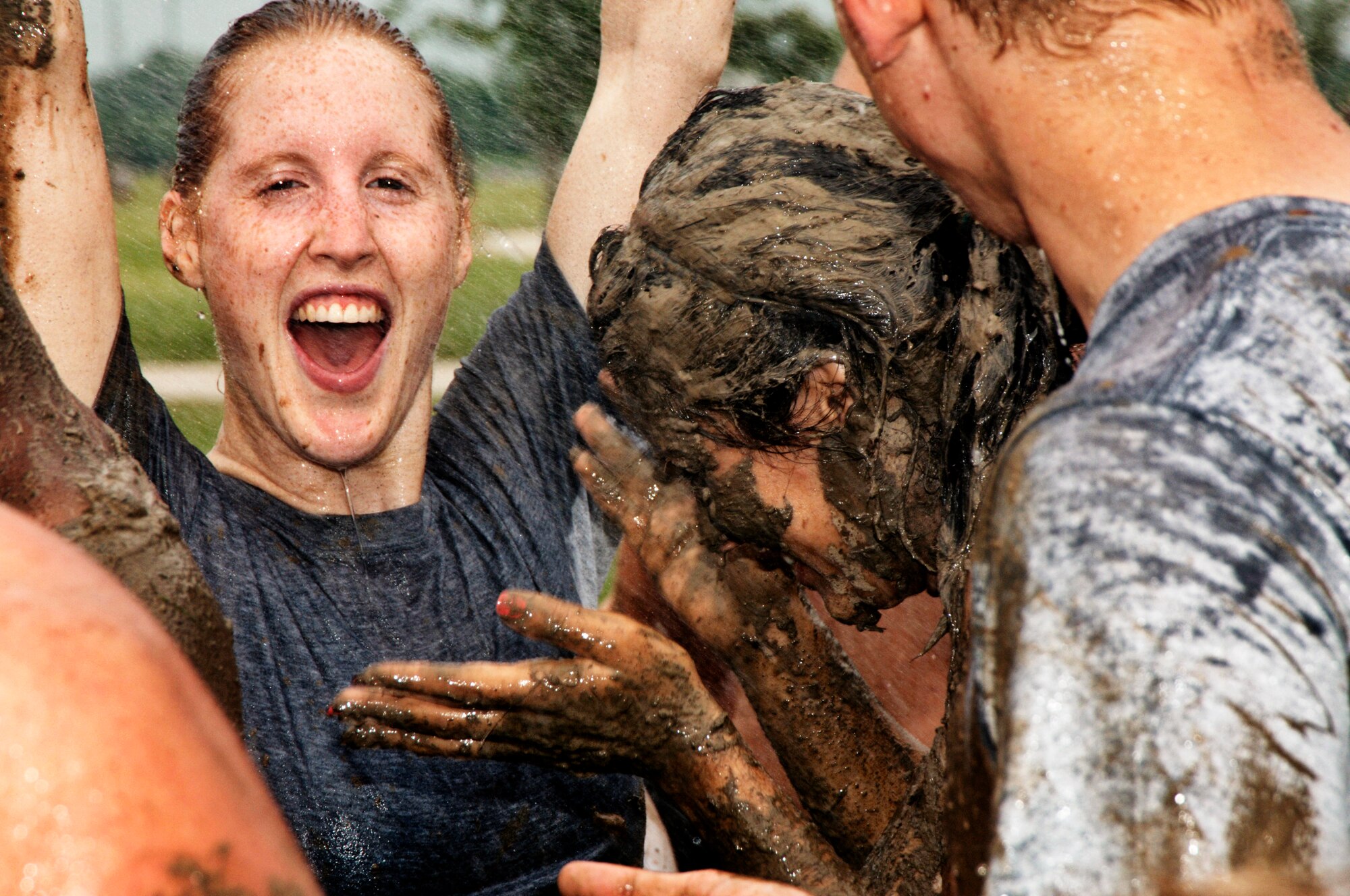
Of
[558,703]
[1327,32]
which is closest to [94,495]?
[558,703]

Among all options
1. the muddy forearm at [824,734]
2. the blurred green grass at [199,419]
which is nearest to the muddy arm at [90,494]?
the muddy forearm at [824,734]

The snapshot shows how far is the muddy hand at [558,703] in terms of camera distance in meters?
2.49

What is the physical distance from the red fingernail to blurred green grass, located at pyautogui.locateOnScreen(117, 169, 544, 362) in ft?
24.4

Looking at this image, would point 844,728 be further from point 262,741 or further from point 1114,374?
point 1114,374

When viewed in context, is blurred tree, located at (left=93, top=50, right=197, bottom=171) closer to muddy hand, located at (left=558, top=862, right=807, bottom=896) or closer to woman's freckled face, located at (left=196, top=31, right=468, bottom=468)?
woman's freckled face, located at (left=196, top=31, right=468, bottom=468)

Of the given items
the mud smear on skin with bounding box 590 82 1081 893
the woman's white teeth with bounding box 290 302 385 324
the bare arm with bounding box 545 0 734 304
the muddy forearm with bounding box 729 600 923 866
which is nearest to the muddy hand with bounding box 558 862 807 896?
the mud smear on skin with bounding box 590 82 1081 893

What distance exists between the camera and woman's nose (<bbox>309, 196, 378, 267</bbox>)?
9.59 feet

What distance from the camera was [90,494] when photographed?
1724 mm

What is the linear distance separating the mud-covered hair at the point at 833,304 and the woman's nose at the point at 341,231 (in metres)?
0.61

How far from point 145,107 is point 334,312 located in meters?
7.22

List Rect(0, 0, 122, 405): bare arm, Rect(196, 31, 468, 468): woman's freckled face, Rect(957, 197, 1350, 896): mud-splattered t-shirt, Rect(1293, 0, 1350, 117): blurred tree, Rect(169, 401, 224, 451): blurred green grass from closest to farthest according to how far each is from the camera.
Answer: Rect(957, 197, 1350, 896): mud-splattered t-shirt → Rect(0, 0, 122, 405): bare arm → Rect(196, 31, 468, 468): woman's freckled face → Rect(1293, 0, 1350, 117): blurred tree → Rect(169, 401, 224, 451): blurred green grass

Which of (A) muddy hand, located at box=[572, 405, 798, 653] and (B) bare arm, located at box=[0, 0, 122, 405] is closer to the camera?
(B) bare arm, located at box=[0, 0, 122, 405]

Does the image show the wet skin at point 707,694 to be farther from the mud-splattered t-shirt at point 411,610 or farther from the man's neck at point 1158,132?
the man's neck at point 1158,132

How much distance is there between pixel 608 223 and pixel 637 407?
2.30 ft
